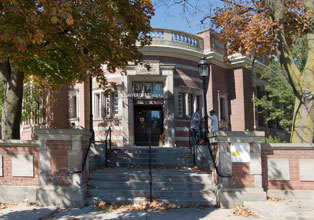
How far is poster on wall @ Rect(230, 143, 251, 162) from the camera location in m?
7.32

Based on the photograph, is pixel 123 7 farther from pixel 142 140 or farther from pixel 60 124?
pixel 60 124

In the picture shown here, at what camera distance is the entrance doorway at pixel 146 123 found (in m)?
16.3

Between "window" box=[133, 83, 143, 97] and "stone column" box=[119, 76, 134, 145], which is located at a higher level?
"window" box=[133, 83, 143, 97]

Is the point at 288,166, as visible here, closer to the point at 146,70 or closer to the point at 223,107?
the point at 146,70

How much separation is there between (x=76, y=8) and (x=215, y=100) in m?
11.8

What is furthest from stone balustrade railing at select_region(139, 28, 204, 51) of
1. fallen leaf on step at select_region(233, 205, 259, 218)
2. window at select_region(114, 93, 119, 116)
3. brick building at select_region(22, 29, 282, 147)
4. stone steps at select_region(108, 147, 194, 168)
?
fallen leaf on step at select_region(233, 205, 259, 218)

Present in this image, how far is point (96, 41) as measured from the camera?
894 cm

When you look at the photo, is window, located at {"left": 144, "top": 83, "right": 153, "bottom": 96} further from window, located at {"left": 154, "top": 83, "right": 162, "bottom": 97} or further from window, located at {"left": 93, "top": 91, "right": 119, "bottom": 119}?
window, located at {"left": 93, "top": 91, "right": 119, "bottom": 119}

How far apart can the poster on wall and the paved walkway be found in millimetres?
1077

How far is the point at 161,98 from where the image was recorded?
52.0 feet

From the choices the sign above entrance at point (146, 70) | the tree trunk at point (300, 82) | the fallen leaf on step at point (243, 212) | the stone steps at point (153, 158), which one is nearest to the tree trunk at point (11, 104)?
the stone steps at point (153, 158)

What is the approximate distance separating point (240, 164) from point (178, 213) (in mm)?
2076

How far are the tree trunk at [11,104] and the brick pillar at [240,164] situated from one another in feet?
20.1

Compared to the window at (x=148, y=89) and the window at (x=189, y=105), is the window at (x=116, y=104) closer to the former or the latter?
the window at (x=148, y=89)
